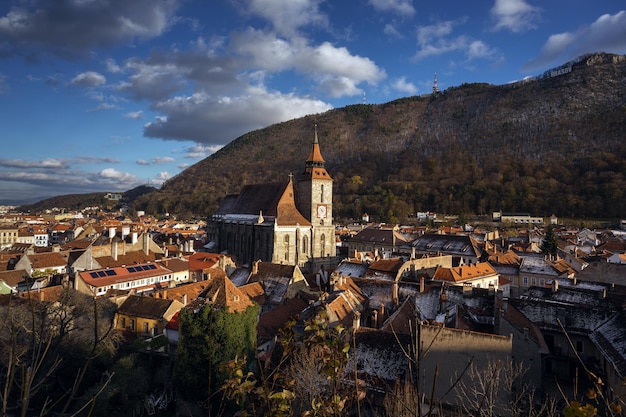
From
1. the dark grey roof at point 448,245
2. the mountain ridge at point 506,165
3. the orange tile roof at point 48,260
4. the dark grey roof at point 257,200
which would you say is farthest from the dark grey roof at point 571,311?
the mountain ridge at point 506,165

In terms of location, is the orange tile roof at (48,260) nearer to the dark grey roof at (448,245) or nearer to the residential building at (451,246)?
the residential building at (451,246)

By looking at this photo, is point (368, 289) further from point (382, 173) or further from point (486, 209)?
point (382, 173)

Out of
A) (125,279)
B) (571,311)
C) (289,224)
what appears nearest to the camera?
(571,311)

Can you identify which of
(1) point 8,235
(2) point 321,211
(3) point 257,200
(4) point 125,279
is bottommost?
(4) point 125,279

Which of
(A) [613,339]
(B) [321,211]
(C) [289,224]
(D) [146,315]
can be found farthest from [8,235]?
(A) [613,339]

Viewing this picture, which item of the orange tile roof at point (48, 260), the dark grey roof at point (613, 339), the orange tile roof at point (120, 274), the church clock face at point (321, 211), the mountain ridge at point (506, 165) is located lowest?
the dark grey roof at point (613, 339)

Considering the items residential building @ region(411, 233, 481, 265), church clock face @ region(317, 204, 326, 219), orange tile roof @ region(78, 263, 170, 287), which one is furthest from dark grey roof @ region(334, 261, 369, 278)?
orange tile roof @ region(78, 263, 170, 287)

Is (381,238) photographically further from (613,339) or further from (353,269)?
(613,339)
